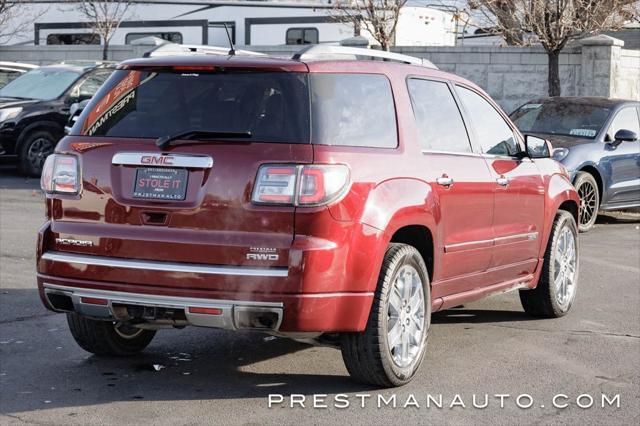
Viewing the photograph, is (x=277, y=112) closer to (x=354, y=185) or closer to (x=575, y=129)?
(x=354, y=185)

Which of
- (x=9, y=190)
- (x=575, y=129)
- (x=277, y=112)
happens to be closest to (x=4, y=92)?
(x=9, y=190)

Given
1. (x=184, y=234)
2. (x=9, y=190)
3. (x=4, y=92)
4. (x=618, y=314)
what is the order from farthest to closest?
(x=4, y=92) < (x=9, y=190) < (x=618, y=314) < (x=184, y=234)

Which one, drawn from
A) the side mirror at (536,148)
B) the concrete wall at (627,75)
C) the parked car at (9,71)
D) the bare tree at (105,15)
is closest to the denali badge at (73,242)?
the side mirror at (536,148)

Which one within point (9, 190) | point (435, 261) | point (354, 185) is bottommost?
point (9, 190)

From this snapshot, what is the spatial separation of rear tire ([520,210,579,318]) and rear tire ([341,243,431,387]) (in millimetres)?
1988

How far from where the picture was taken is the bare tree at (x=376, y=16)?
77.3ft

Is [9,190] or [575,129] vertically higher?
[575,129]

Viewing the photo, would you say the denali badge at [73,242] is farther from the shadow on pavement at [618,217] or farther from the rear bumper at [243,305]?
the shadow on pavement at [618,217]

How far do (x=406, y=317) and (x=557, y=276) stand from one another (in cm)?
247

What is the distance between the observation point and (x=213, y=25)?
26.7 m

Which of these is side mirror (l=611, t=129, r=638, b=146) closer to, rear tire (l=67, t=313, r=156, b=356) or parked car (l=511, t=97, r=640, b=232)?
parked car (l=511, t=97, r=640, b=232)

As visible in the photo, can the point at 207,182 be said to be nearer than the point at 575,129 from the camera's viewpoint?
Yes

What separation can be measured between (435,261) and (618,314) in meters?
2.55

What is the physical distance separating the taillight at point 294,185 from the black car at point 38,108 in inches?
539
